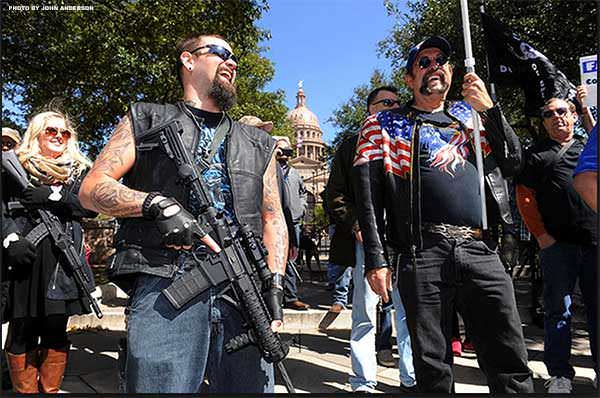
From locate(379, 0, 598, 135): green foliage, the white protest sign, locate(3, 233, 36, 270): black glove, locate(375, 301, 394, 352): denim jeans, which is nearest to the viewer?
locate(3, 233, 36, 270): black glove

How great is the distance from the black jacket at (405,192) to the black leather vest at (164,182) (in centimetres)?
67

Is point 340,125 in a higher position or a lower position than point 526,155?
higher

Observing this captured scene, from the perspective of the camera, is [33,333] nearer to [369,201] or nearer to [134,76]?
[369,201]

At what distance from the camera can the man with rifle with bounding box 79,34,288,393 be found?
2.16 metres

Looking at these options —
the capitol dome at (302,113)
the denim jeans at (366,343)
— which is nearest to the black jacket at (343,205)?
the denim jeans at (366,343)

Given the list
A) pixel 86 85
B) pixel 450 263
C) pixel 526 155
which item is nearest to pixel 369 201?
pixel 450 263

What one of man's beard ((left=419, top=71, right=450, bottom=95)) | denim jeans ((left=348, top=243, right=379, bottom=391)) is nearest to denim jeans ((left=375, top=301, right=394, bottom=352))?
denim jeans ((left=348, top=243, right=379, bottom=391))

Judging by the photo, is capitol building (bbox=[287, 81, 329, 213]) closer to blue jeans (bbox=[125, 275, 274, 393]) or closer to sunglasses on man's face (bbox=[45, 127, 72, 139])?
sunglasses on man's face (bbox=[45, 127, 72, 139])

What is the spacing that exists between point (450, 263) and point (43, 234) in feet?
9.45

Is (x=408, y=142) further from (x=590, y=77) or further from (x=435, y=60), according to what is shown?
(x=590, y=77)

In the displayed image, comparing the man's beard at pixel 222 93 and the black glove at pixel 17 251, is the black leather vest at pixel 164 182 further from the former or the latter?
the black glove at pixel 17 251

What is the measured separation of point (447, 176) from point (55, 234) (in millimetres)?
2831

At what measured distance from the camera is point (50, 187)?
369cm

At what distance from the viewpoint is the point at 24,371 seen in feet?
11.6
